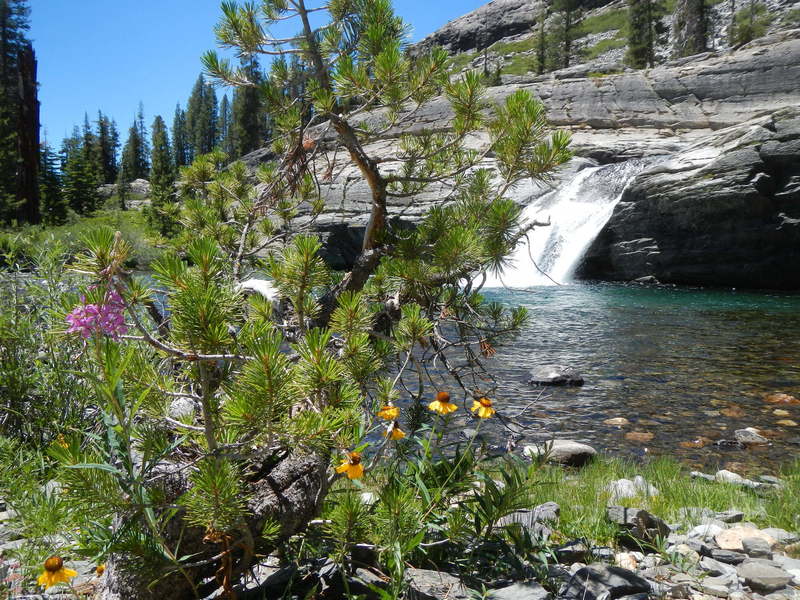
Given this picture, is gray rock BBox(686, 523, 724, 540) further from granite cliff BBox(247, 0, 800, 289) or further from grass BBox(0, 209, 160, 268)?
granite cliff BBox(247, 0, 800, 289)

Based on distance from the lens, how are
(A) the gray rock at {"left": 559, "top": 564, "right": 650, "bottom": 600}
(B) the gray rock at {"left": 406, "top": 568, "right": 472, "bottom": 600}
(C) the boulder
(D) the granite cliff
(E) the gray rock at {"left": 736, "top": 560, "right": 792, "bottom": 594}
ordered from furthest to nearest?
(D) the granite cliff
(C) the boulder
(E) the gray rock at {"left": 736, "top": 560, "right": 792, "bottom": 594}
(A) the gray rock at {"left": 559, "top": 564, "right": 650, "bottom": 600}
(B) the gray rock at {"left": 406, "top": 568, "right": 472, "bottom": 600}

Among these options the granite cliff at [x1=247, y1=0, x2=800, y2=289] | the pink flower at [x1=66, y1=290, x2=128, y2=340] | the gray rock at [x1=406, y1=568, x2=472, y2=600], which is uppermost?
the granite cliff at [x1=247, y1=0, x2=800, y2=289]

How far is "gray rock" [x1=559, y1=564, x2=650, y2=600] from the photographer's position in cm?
197

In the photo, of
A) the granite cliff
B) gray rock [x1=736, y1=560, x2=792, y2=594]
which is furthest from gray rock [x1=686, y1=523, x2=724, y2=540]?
the granite cliff

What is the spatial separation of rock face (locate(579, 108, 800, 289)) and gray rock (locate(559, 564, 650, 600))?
68.5 feet

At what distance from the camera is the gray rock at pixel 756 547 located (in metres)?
2.55

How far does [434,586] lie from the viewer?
1.95m

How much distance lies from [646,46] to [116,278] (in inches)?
2225

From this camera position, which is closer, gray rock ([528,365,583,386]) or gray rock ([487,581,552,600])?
gray rock ([487,581,552,600])

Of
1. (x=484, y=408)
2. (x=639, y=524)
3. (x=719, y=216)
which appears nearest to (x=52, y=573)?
(x=484, y=408)

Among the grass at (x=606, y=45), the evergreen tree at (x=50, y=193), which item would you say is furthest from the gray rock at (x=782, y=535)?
the grass at (x=606, y=45)

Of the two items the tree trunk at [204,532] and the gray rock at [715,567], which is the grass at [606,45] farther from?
the tree trunk at [204,532]

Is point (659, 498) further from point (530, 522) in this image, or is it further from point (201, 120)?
point (201, 120)

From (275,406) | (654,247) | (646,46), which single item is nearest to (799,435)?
(275,406)
